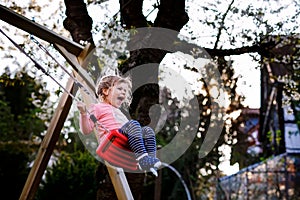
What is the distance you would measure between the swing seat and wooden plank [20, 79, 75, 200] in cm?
59

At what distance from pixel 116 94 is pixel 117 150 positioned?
0.30 metres

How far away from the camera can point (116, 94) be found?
2.47m

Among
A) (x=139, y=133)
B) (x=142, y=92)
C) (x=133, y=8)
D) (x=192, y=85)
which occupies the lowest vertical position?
(x=139, y=133)

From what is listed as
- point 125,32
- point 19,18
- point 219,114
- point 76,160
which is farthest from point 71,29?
point 76,160

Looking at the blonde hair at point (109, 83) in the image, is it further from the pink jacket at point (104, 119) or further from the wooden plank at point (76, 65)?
the wooden plank at point (76, 65)

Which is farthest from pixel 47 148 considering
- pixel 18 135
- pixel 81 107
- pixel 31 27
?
pixel 18 135

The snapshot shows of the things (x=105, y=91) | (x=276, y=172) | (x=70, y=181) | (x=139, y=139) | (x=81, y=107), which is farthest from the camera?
(x=70, y=181)

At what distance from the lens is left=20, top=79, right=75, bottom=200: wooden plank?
9.50 feet

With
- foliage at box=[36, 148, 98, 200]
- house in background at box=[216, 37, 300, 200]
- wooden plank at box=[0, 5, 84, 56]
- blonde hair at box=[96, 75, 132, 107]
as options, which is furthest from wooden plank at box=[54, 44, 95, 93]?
foliage at box=[36, 148, 98, 200]

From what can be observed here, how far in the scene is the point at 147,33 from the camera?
3.42 m

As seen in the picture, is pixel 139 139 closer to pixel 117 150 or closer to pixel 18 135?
pixel 117 150

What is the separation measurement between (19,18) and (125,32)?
1048 millimetres

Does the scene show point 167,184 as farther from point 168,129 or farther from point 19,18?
point 19,18

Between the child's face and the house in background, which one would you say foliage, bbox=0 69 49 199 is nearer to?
the child's face
